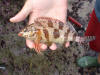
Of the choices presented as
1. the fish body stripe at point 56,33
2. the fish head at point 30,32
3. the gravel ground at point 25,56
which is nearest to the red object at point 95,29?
the fish body stripe at point 56,33

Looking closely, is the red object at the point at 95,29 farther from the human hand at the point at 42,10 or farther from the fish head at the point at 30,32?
the fish head at the point at 30,32

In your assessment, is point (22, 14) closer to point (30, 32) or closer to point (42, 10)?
point (30, 32)

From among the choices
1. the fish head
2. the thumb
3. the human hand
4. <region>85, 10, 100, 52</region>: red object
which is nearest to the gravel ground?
<region>85, 10, 100, 52</region>: red object

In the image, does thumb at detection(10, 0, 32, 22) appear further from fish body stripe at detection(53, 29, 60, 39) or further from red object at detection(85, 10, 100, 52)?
red object at detection(85, 10, 100, 52)

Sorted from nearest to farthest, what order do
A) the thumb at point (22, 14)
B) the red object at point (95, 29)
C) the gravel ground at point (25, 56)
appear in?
the thumb at point (22, 14) < the red object at point (95, 29) < the gravel ground at point (25, 56)

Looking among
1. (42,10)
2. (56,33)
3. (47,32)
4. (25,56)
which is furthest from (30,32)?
(25,56)
